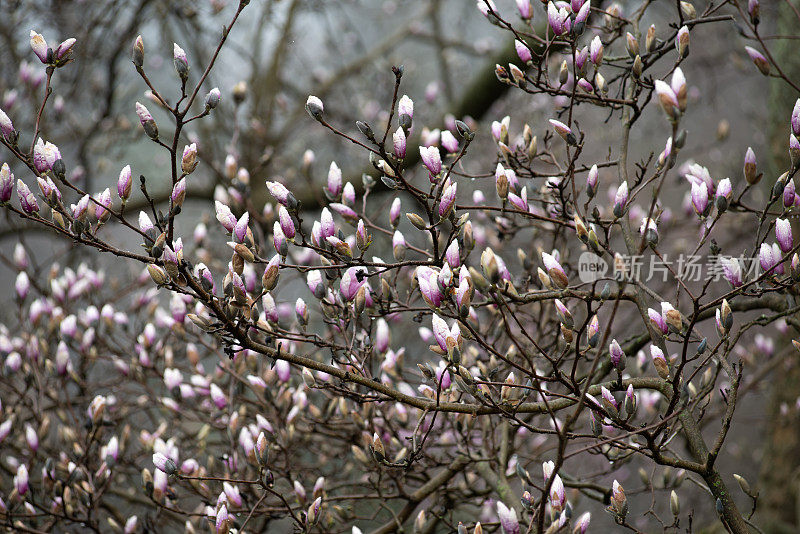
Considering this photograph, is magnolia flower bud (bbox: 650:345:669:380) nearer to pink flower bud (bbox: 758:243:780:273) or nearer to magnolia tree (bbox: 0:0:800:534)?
magnolia tree (bbox: 0:0:800:534)

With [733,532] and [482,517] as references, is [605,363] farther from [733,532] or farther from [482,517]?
[482,517]

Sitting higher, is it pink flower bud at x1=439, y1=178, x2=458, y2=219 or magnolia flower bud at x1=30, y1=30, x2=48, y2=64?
magnolia flower bud at x1=30, y1=30, x2=48, y2=64

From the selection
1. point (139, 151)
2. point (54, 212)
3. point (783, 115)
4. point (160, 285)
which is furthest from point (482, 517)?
point (139, 151)

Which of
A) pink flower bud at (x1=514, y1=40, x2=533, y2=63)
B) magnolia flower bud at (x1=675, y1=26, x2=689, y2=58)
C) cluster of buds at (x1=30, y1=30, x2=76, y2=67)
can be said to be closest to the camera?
cluster of buds at (x1=30, y1=30, x2=76, y2=67)

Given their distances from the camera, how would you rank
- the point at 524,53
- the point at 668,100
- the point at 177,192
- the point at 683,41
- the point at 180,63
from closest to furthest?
the point at 668,100 < the point at 177,192 < the point at 180,63 < the point at 683,41 < the point at 524,53

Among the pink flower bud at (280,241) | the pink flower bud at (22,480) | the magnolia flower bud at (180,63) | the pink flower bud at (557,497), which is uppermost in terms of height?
the magnolia flower bud at (180,63)

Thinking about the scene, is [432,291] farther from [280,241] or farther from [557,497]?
[557,497]

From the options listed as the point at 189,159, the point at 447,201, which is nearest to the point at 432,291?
the point at 447,201

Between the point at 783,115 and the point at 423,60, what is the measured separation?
488 cm

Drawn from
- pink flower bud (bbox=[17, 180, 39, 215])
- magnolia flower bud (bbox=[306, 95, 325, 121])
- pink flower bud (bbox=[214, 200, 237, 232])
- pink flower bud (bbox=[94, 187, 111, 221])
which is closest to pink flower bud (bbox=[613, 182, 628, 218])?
magnolia flower bud (bbox=[306, 95, 325, 121])

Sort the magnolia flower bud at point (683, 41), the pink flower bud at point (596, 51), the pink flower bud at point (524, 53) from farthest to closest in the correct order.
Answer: the pink flower bud at point (524, 53) → the pink flower bud at point (596, 51) → the magnolia flower bud at point (683, 41)
